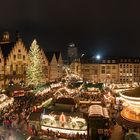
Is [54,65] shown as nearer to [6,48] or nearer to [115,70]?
[6,48]

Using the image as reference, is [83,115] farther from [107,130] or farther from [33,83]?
[33,83]

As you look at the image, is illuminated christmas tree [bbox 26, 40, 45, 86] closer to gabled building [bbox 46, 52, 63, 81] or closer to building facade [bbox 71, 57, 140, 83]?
gabled building [bbox 46, 52, 63, 81]

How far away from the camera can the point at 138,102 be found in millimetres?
20547

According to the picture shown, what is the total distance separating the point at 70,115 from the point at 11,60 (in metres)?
41.9

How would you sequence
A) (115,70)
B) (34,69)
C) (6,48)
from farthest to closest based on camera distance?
1. (115,70)
2. (6,48)
3. (34,69)

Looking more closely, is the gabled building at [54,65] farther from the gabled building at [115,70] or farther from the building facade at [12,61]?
the gabled building at [115,70]

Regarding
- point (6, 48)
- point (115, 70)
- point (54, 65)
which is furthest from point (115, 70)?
point (6, 48)

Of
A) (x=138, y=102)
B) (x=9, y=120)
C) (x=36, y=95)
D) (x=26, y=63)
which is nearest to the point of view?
(x=138, y=102)

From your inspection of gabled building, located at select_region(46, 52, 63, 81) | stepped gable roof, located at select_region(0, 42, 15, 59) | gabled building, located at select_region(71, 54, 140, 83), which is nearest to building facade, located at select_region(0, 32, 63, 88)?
stepped gable roof, located at select_region(0, 42, 15, 59)

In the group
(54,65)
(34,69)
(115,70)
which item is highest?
(54,65)

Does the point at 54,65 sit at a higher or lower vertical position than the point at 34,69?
higher

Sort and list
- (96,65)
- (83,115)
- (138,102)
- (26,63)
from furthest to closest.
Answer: (96,65)
(26,63)
(83,115)
(138,102)

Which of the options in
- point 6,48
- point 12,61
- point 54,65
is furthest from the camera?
point 54,65

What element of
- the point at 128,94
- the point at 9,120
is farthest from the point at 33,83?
the point at 128,94
